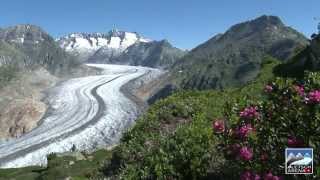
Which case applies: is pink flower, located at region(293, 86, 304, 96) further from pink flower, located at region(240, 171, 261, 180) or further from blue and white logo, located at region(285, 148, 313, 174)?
pink flower, located at region(240, 171, 261, 180)

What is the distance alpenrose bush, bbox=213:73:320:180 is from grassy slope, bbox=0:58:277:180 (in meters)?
2.43

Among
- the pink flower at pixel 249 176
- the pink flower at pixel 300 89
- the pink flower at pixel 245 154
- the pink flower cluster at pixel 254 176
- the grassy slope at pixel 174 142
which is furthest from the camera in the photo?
the grassy slope at pixel 174 142

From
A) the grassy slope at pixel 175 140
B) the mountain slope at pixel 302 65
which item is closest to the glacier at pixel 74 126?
the mountain slope at pixel 302 65

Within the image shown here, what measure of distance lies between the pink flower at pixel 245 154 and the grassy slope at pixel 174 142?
111 inches

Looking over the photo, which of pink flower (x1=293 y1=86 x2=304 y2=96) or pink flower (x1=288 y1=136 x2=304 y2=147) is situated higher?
pink flower (x1=293 y1=86 x2=304 y2=96)

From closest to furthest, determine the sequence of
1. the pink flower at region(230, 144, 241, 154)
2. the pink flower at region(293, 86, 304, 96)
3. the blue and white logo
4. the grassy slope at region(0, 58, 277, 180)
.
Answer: the blue and white logo → the pink flower at region(293, 86, 304, 96) → the pink flower at region(230, 144, 241, 154) → the grassy slope at region(0, 58, 277, 180)

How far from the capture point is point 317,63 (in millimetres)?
48281

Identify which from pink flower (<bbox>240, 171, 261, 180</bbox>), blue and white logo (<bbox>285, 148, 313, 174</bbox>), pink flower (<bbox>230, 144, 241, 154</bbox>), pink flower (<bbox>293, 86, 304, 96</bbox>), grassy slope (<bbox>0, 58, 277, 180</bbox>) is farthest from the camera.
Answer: grassy slope (<bbox>0, 58, 277, 180</bbox>)

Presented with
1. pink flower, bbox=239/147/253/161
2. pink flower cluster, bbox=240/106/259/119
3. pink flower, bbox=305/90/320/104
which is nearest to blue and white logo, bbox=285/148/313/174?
pink flower, bbox=239/147/253/161

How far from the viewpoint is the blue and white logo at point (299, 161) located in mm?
10453

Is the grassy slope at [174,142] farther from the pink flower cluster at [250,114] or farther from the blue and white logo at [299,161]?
the blue and white logo at [299,161]

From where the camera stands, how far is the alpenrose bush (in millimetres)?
10805

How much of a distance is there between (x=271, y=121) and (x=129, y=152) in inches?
324

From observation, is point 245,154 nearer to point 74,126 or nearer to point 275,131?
point 275,131
